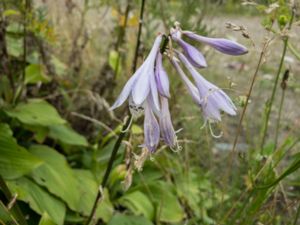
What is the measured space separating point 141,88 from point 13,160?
118cm

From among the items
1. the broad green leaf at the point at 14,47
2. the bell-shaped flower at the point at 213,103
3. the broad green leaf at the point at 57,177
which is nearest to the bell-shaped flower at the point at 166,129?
the bell-shaped flower at the point at 213,103

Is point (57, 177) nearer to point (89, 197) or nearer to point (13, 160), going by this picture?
point (89, 197)

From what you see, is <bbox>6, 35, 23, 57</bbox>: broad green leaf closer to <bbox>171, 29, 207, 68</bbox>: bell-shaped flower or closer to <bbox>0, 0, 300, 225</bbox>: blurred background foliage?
<bbox>0, 0, 300, 225</bbox>: blurred background foliage

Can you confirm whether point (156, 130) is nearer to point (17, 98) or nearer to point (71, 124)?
point (17, 98)

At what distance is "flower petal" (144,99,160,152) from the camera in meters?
1.51

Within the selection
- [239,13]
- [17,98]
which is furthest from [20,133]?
[239,13]

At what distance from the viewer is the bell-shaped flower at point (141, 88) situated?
1.41 m

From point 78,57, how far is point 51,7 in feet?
2.71

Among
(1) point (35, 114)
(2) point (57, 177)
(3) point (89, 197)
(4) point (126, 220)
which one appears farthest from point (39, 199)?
(1) point (35, 114)

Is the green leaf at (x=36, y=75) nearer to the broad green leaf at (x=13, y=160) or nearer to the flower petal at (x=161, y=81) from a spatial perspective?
the broad green leaf at (x=13, y=160)

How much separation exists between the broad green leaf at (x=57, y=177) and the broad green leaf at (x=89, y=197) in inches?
1.8

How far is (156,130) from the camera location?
1510 mm

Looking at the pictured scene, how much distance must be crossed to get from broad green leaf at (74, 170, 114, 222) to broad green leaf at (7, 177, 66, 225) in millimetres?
122

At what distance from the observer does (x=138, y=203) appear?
295 centimetres
